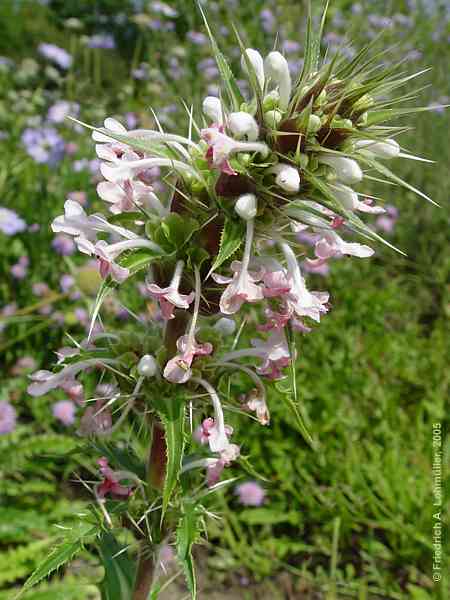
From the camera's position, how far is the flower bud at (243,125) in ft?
2.95

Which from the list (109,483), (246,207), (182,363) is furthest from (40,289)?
(246,207)

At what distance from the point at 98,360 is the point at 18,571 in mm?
1303

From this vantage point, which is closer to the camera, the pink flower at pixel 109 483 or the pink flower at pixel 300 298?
the pink flower at pixel 300 298

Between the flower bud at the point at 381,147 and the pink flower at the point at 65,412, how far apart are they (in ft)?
6.10

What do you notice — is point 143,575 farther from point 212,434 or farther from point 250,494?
point 250,494

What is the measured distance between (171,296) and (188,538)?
1.44 feet

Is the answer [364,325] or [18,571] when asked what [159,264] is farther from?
[364,325]

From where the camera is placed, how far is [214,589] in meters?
2.50

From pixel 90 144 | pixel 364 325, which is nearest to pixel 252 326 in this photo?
pixel 364 325

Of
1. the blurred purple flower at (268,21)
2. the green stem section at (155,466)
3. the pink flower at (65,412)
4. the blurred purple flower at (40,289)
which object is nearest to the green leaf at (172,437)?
the green stem section at (155,466)

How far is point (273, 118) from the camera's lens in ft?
3.08

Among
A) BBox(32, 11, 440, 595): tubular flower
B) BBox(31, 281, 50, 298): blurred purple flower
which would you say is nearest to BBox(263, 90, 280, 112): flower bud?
BBox(32, 11, 440, 595): tubular flower

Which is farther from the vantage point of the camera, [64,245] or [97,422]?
[64,245]

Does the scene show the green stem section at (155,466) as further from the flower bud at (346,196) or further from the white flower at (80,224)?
the flower bud at (346,196)
